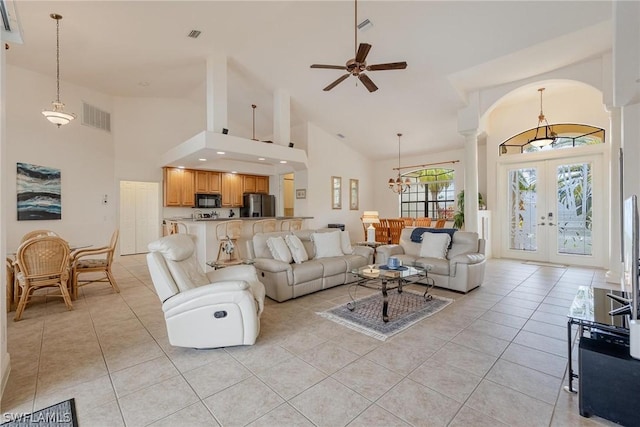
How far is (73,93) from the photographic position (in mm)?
5906

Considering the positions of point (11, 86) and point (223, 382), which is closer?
point (223, 382)

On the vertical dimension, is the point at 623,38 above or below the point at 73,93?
below

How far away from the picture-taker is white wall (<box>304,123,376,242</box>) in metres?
8.05

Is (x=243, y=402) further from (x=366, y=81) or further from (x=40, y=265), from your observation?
(x=366, y=81)

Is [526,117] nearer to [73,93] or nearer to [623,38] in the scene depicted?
[623,38]

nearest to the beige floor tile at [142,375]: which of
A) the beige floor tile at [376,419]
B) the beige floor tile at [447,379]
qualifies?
the beige floor tile at [376,419]

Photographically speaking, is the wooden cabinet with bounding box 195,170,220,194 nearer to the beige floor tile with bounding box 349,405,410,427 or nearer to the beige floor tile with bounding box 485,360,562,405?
the beige floor tile with bounding box 349,405,410,427

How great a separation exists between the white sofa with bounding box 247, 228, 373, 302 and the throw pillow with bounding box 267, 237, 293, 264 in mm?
84

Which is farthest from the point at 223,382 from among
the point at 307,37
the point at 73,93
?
the point at 73,93

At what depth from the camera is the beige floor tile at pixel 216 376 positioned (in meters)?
2.02

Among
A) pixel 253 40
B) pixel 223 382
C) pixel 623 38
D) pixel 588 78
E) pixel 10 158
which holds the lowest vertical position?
pixel 223 382

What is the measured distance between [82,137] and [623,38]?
27.4 ft

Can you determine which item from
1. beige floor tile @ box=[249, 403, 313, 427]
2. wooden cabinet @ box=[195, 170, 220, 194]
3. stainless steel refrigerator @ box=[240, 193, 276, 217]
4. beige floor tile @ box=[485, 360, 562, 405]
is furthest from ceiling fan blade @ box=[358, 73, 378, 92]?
wooden cabinet @ box=[195, 170, 220, 194]

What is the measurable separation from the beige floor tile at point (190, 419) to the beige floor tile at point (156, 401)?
1.7 inches
